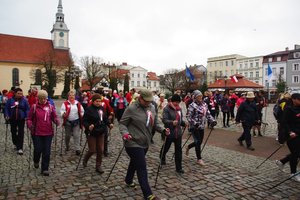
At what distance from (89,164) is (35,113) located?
190cm

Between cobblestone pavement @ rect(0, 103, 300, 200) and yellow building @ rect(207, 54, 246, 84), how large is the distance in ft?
263

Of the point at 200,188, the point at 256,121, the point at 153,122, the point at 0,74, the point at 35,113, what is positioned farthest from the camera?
the point at 0,74

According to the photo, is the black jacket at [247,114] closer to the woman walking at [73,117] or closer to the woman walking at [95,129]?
the woman walking at [95,129]

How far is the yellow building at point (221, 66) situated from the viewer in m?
84.8

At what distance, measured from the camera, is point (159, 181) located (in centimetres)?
512

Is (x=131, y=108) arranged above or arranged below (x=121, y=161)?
above

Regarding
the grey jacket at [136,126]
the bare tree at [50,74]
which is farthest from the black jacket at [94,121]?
the bare tree at [50,74]

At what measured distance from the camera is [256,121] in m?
8.86

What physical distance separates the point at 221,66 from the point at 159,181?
87912mm

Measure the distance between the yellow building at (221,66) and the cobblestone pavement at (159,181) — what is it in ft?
263

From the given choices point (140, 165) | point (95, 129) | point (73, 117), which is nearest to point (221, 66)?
point (73, 117)

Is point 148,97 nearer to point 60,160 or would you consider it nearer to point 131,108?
point 131,108

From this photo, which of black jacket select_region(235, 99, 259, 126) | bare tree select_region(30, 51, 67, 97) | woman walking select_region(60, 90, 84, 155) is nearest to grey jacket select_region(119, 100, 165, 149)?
woman walking select_region(60, 90, 84, 155)

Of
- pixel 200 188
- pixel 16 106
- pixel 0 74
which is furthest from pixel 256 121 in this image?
pixel 0 74
